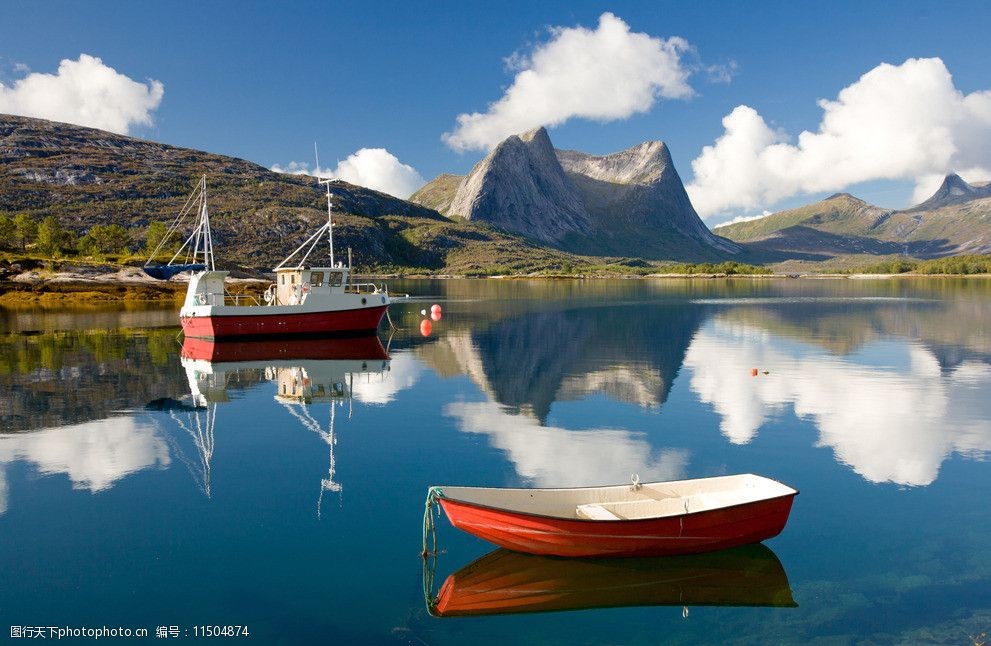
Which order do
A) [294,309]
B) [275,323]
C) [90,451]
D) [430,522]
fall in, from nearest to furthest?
1. [430,522]
2. [90,451]
3. [294,309]
4. [275,323]

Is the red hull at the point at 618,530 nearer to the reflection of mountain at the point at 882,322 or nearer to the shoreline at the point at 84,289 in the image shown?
the reflection of mountain at the point at 882,322

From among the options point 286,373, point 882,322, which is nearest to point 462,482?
point 286,373

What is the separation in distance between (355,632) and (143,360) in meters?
37.8

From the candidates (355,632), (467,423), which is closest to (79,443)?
(467,423)

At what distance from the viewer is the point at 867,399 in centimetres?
3138

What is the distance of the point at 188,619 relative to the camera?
12.2 metres

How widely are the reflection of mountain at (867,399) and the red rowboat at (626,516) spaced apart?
8370mm

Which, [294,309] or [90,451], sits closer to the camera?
[90,451]

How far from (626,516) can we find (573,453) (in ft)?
25.7

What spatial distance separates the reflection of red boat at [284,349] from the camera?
150 ft

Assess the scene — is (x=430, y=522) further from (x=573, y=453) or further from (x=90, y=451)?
(x=90, y=451)

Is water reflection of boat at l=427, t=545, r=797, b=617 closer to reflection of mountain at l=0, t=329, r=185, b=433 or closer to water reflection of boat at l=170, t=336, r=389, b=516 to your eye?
water reflection of boat at l=170, t=336, r=389, b=516

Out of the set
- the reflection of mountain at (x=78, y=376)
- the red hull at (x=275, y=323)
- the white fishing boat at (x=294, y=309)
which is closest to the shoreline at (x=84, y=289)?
the reflection of mountain at (x=78, y=376)

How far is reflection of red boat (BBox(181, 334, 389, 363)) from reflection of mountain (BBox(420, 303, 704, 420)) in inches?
193
